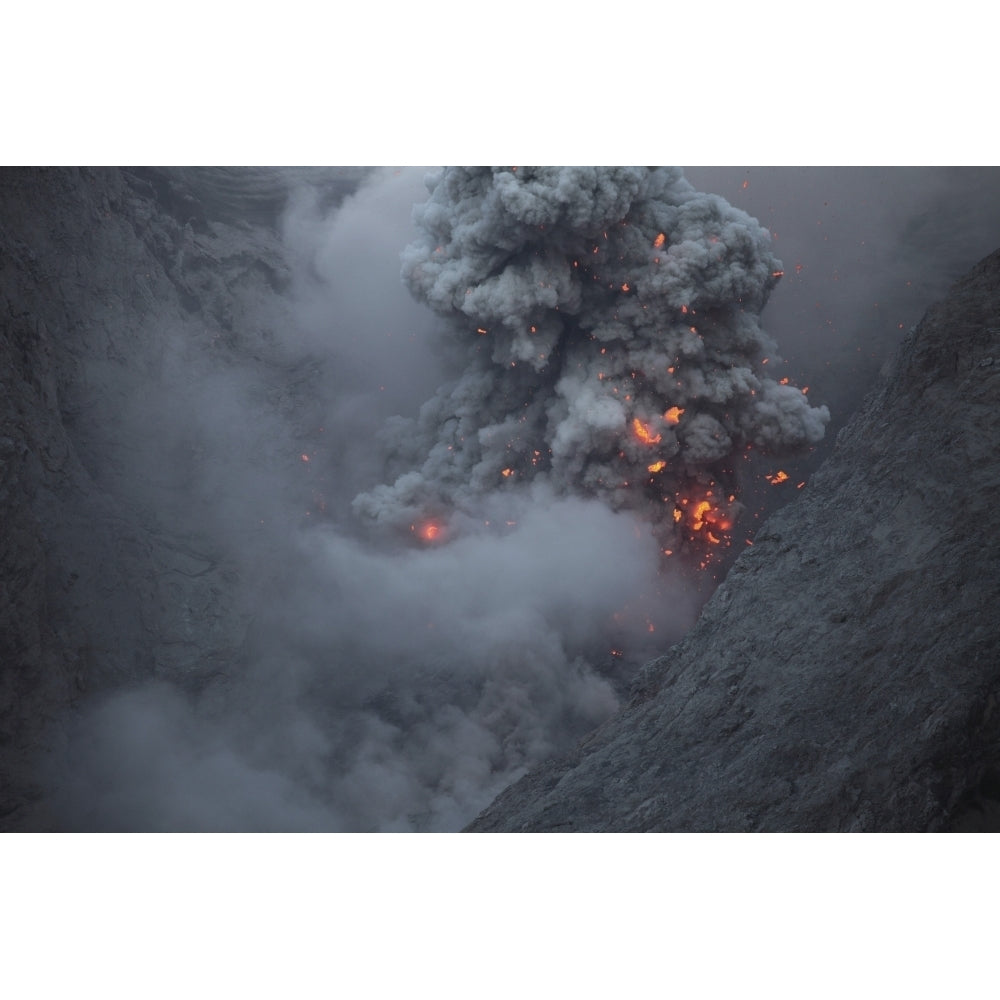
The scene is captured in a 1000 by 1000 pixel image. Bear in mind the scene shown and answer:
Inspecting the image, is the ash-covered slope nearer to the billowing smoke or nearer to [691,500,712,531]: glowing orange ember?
the billowing smoke

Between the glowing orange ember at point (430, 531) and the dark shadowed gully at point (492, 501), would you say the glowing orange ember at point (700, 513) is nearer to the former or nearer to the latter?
the dark shadowed gully at point (492, 501)

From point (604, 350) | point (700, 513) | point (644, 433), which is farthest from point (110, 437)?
point (700, 513)

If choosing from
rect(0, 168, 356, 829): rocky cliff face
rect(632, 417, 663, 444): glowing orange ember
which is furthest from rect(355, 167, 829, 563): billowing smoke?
rect(0, 168, 356, 829): rocky cliff face

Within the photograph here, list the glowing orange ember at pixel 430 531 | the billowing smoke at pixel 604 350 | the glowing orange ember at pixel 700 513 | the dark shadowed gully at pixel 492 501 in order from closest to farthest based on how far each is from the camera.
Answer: the dark shadowed gully at pixel 492 501 → the billowing smoke at pixel 604 350 → the glowing orange ember at pixel 700 513 → the glowing orange ember at pixel 430 531

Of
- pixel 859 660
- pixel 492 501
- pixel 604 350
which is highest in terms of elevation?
pixel 604 350

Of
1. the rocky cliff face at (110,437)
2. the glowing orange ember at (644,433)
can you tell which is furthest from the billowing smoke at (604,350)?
the rocky cliff face at (110,437)

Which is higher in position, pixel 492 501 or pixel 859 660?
pixel 492 501

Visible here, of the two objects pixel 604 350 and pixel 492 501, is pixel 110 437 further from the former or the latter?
pixel 604 350
